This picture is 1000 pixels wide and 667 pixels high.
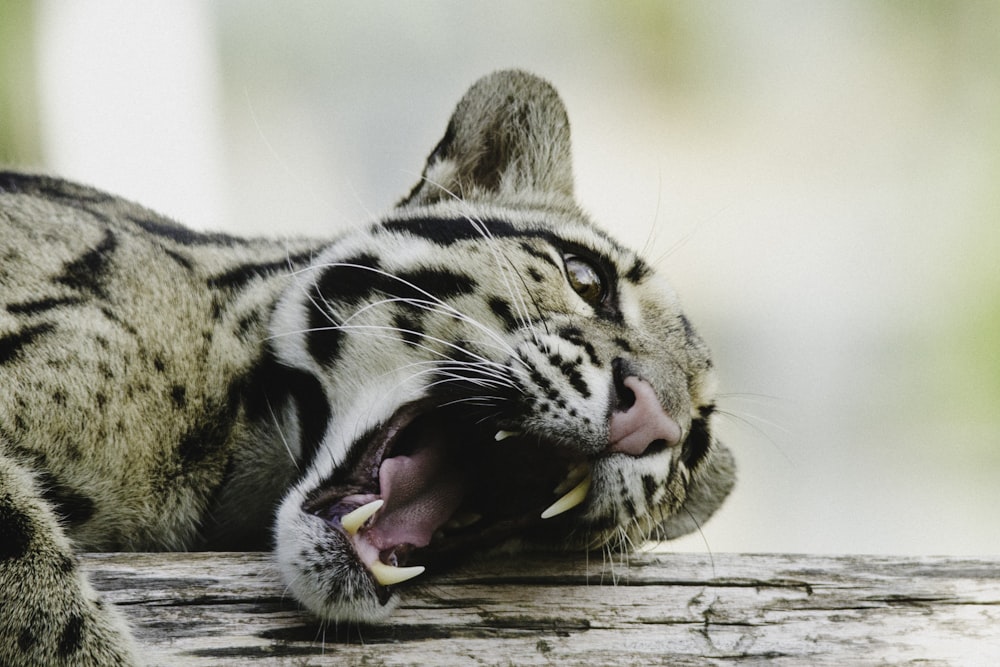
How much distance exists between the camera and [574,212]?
4953mm

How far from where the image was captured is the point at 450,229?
13.1 feet

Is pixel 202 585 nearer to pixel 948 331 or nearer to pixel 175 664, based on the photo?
pixel 175 664

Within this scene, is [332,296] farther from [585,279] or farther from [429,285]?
[585,279]

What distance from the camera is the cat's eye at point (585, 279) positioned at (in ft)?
12.6

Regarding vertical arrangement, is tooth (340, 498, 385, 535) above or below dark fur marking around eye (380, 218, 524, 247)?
below

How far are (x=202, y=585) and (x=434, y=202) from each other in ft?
6.75

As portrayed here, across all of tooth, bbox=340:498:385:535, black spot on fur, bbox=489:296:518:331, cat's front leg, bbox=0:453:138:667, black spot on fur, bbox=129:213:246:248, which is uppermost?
black spot on fur, bbox=129:213:246:248

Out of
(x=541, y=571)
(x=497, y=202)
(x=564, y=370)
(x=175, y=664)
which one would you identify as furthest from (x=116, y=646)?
(x=497, y=202)

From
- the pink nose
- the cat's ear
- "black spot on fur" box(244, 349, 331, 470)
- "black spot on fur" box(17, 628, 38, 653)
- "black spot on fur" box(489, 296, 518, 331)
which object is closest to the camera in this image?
"black spot on fur" box(17, 628, 38, 653)

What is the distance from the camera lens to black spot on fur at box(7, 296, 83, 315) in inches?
137

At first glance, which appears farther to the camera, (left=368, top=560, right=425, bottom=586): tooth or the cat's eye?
the cat's eye

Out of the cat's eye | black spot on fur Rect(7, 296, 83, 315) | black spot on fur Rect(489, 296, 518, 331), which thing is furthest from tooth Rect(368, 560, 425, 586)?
black spot on fur Rect(7, 296, 83, 315)

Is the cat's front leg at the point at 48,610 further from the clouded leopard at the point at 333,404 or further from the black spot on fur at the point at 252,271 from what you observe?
the black spot on fur at the point at 252,271

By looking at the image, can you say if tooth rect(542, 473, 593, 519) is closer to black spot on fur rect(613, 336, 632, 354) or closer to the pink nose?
the pink nose
